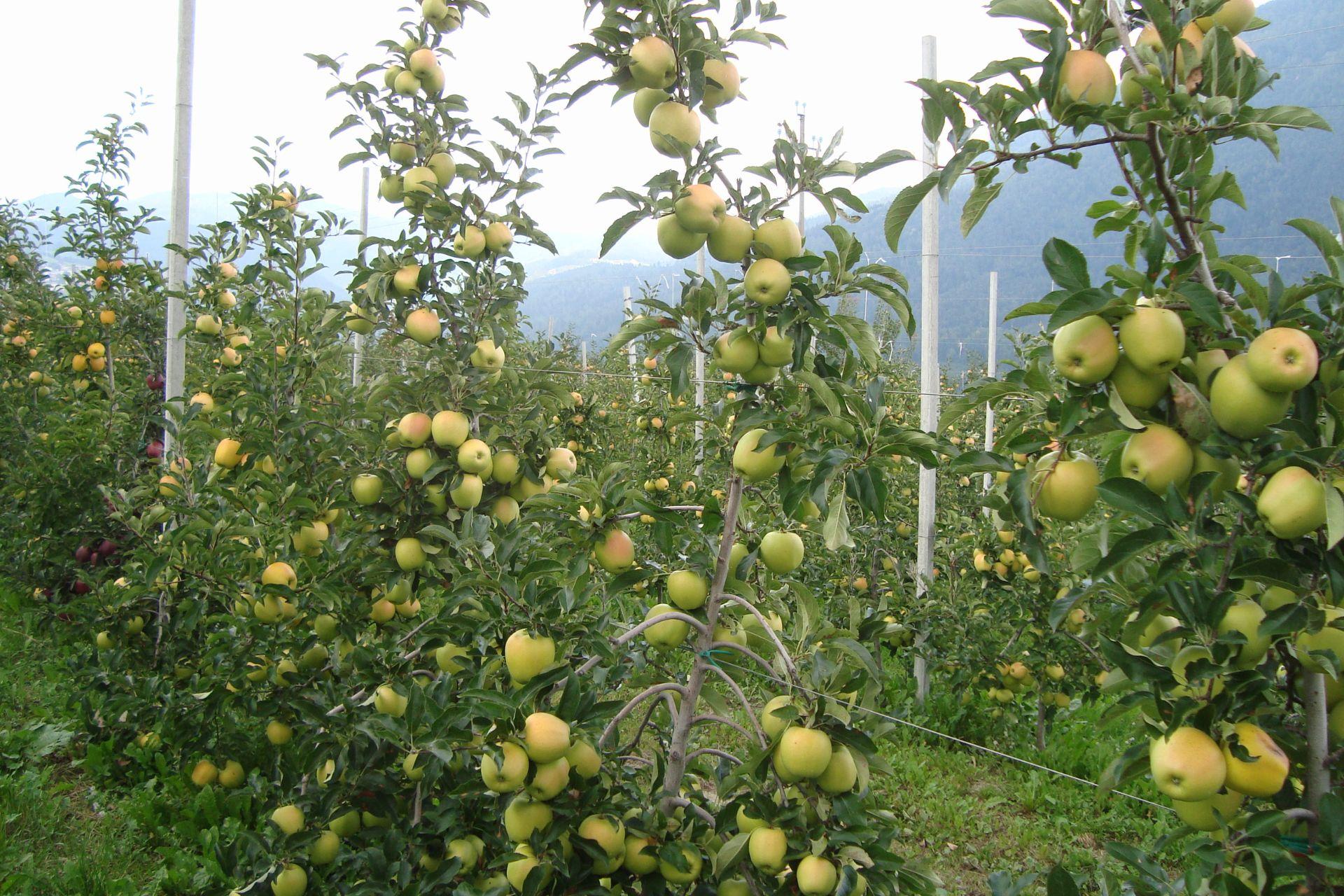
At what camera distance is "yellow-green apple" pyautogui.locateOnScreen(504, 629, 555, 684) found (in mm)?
1401

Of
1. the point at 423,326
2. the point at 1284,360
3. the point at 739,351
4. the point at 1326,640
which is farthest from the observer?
the point at 423,326

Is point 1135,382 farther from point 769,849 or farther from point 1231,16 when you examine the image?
point 769,849

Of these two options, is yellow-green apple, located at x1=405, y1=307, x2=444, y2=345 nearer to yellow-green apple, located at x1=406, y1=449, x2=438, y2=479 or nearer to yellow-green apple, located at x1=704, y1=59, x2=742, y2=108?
yellow-green apple, located at x1=406, y1=449, x2=438, y2=479

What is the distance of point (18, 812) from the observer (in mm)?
2539

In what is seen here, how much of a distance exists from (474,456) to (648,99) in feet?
3.55

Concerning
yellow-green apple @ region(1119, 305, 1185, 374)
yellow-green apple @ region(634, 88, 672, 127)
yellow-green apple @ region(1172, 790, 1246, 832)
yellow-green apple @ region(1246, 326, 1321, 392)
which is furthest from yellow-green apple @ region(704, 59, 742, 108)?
yellow-green apple @ region(1172, 790, 1246, 832)

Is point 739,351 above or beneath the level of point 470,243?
beneath

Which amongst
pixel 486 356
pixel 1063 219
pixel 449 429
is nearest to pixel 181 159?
pixel 486 356

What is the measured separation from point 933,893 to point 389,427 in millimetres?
1799

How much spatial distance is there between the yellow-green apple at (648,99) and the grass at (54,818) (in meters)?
2.36

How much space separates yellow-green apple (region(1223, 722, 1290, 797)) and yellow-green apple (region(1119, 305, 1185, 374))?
1.36 feet

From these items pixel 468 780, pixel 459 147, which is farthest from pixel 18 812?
pixel 459 147

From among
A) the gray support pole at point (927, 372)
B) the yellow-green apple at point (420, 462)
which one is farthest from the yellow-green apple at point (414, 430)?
the gray support pole at point (927, 372)

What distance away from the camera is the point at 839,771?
124 centimetres
